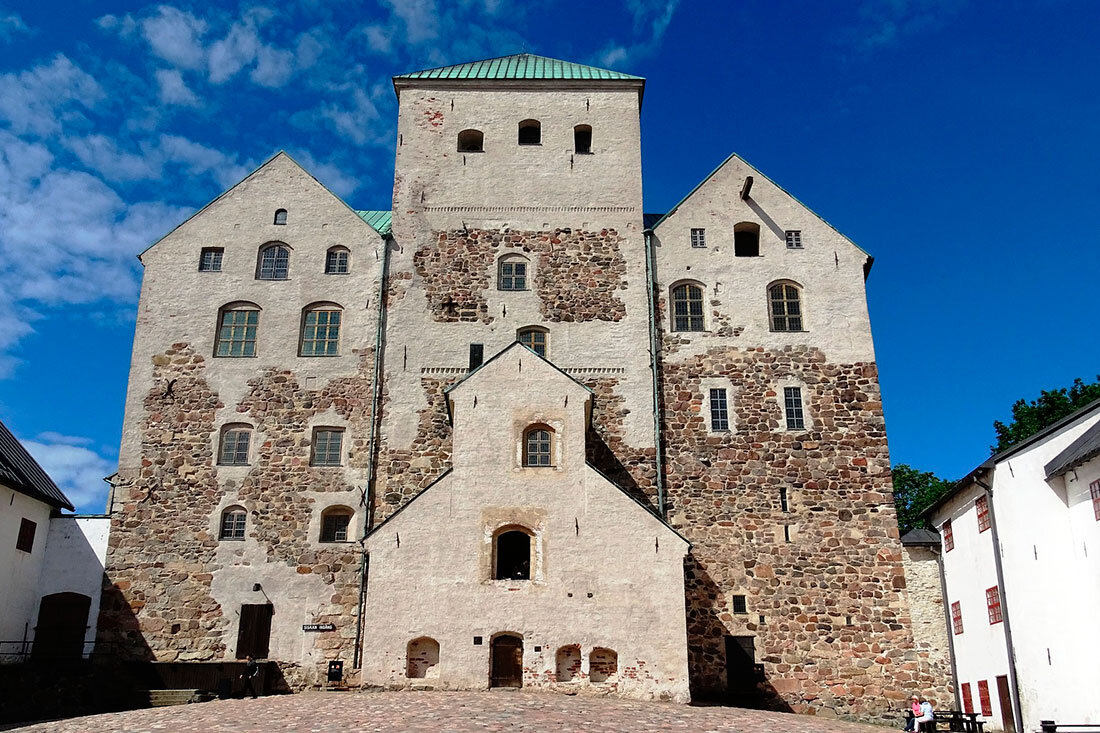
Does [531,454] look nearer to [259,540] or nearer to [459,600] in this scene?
[459,600]

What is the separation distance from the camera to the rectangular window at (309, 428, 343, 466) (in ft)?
86.2

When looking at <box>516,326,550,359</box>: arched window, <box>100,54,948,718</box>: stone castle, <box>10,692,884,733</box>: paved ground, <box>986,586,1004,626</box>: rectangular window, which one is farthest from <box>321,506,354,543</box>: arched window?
<box>986,586,1004,626</box>: rectangular window

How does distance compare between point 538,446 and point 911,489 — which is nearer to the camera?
point 538,446

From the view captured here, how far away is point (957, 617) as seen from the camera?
78.7ft

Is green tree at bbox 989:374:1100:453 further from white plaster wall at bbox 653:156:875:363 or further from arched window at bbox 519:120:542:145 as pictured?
arched window at bbox 519:120:542:145

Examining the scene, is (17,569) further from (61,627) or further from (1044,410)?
(1044,410)

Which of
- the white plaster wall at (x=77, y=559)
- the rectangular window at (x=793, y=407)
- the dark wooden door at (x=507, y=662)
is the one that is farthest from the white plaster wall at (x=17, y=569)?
the rectangular window at (x=793, y=407)

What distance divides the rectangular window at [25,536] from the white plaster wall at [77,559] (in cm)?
74

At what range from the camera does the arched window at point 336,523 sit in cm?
2558

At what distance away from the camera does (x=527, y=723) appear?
17.1 meters

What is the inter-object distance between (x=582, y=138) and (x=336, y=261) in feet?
30.1

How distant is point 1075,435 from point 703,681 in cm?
1088

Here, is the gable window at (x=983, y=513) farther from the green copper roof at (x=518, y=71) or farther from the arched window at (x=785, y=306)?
the green copper roof at (x=518, y=71)

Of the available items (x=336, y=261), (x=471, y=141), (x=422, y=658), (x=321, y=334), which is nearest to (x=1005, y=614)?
(x=422, y=658)
